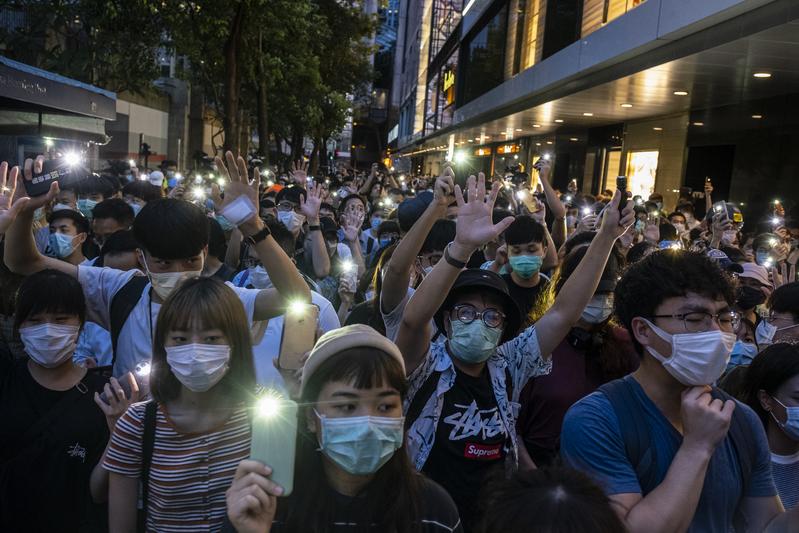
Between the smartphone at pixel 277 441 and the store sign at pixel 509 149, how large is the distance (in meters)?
33.8

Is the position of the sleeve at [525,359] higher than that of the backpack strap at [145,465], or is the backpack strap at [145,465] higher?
the sleeve at [525,359]

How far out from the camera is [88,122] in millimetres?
16219

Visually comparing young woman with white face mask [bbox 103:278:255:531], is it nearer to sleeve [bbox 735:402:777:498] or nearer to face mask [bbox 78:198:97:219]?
sleeve [bbox 735:402:777:498]

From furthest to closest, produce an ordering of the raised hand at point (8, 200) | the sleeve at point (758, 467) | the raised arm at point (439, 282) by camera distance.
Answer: the raised hand at point (8, 200)
the raised arm at point (439, 282)
the sleeve at point (758, 467)

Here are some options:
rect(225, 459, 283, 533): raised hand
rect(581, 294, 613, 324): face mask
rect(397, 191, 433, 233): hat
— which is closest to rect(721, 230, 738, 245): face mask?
rect(397, 191, 433, 233): hat

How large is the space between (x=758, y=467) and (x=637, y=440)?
1.49 feet

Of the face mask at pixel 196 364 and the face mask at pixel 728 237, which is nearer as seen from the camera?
the face mask at pixel 196 364

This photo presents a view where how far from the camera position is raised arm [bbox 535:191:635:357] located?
309cm

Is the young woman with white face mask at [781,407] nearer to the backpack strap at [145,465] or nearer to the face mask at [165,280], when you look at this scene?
the backpack strap at [145,465]

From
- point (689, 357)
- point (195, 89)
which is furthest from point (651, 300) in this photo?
point (195, 89)

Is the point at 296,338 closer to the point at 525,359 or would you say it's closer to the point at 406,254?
the point at 406,254

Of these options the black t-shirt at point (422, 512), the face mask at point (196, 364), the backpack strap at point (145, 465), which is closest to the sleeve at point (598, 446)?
the black t-shirt at point (422, 512)

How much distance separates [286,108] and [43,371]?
28.7 meters

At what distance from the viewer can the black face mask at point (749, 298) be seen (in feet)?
17.0
